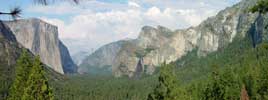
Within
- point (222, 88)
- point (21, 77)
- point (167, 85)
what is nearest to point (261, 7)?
point (21, 77)

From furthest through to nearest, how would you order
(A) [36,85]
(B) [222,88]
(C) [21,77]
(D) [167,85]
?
(B) [222,88], (D) [167,85], (C) [21,77], (A) [36,85]

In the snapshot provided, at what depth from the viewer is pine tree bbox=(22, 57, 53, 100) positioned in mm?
34153

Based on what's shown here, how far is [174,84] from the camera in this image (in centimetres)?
4216

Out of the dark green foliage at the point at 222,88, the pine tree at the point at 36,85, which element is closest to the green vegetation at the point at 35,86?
the pine tree at the point at 36,85

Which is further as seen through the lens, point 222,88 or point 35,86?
point 222,88

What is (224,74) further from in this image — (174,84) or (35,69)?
(35,69)

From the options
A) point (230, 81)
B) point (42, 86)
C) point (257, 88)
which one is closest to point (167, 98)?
point (42, 86)

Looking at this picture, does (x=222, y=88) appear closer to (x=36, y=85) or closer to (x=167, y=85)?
(x=167, y=85)

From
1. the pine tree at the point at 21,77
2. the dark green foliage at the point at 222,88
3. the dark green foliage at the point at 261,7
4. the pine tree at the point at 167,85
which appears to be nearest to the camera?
the dark green foliage at the point at 261,7

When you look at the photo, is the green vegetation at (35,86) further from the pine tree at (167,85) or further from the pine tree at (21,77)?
the pine tree at (167,85)

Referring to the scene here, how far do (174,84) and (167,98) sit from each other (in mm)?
1276

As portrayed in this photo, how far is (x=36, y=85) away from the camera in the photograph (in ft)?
112

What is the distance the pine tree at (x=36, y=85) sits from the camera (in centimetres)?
3415

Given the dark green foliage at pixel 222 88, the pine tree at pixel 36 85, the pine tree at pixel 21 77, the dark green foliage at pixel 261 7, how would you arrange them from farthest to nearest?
the dark green foliage at pixel 222 88
the pine tree at pixel 21 77
the pine tree at pixel 36 85
the dark green foliage at pixel 261 7
